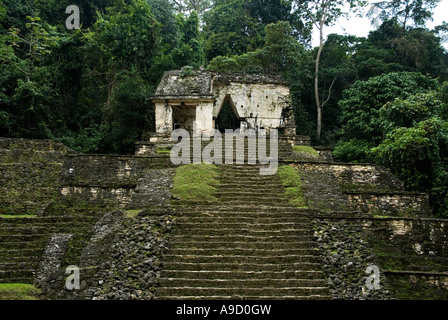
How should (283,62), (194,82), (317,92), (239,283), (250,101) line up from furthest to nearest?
1. (317,92)
2. (283,62)
3. (250,101)
4. (194,82)
5. (239,283)

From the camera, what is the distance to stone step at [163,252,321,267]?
772 cm

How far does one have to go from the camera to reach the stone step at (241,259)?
7719 mm

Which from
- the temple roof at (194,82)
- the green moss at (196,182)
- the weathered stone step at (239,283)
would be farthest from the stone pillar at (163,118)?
the weathered stone step at (239,283)

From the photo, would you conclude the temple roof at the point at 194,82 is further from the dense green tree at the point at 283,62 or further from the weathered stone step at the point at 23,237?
the weathered stone step at the point at 23,237

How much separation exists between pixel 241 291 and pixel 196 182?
13.4ft

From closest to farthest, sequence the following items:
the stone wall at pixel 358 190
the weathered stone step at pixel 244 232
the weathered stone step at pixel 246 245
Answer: the weathered stone step at pixel 246 245 < the weathered stone step at pixel 244 232 < the stone wall at pixel 358 190

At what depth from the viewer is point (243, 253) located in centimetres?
795

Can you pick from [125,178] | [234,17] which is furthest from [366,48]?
[125,178]

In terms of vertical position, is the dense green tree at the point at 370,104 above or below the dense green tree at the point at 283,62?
below

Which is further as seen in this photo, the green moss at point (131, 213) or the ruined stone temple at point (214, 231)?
the green moss at point (131, 213)

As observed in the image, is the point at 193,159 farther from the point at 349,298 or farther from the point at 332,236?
the point at 349,298

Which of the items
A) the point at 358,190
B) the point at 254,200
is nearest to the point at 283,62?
the point at 358,190

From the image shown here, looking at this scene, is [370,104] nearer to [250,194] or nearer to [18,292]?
[250,194]

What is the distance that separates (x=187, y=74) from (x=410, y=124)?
855 centimetres
